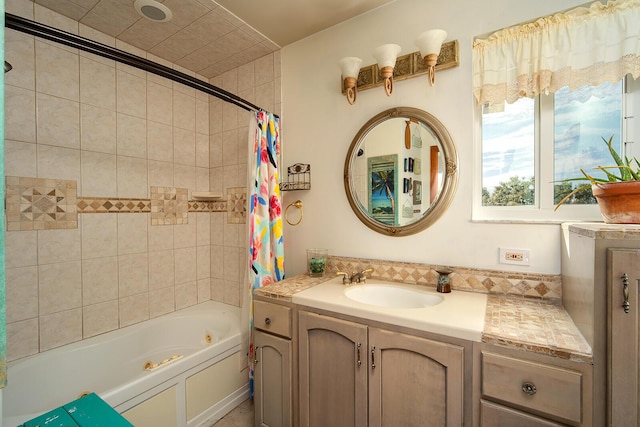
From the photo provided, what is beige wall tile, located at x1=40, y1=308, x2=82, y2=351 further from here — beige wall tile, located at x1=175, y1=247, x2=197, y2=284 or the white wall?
the white wall

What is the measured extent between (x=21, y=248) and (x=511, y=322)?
2.60 m

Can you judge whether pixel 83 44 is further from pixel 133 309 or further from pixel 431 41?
pixel 133 309

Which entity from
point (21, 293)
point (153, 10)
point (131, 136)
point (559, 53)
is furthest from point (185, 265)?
point (559, 53)

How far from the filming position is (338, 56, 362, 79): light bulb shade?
175 centimetres

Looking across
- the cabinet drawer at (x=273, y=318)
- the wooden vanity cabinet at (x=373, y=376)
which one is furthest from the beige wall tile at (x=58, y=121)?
the wooden vanity cabinet at (x=373, y=376)

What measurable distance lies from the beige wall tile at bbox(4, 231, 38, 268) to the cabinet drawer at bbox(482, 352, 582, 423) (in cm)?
246

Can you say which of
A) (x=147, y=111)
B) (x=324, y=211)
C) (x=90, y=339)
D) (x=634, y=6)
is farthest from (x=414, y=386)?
(x=147, y=111)

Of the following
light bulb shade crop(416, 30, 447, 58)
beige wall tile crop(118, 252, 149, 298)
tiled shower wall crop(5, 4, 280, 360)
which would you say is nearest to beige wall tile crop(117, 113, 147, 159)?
tiled shower wall crop(5, 4, 280, 360)

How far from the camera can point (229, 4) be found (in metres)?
1.76

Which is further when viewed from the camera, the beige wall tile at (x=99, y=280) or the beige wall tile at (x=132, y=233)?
the beige wall tile at (x=132, y=233)

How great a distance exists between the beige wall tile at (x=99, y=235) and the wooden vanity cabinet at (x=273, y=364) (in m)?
1.25

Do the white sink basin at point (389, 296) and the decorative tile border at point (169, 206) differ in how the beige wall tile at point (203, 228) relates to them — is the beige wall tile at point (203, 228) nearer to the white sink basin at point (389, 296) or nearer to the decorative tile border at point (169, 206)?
the decorative tile border at point (169, 206)

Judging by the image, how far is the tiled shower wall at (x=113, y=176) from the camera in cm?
169

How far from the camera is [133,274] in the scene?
7.12 feet
